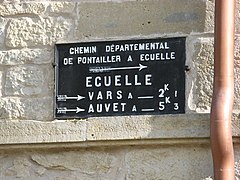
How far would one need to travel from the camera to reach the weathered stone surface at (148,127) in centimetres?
382

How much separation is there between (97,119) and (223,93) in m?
0.65

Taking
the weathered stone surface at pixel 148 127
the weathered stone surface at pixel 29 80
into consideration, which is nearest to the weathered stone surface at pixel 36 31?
the weathered stone surface at pixel 29 80

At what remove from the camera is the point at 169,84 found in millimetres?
3959

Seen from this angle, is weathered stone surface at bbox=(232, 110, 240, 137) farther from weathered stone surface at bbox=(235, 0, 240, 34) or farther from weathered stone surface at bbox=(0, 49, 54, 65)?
weathered stone surface at bbox=(0, 49, 54, 65)

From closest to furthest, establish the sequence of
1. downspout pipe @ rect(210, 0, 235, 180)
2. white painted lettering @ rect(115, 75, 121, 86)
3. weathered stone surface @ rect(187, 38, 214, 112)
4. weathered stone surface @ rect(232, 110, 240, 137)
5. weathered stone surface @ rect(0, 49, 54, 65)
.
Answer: downspout pipe @ rect(210, 0, 235, 180) < weathered stone surface @ rect(232, 110, 240, 137) < weathered stone surface @ rect(187, 38, 214, 112) < white painted lettering @ rect(115, 75, 121, 86) < weathered stone surface @ rect(0, 49, 54, 65)

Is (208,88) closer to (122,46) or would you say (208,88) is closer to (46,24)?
(122,46)

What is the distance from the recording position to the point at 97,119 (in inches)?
156

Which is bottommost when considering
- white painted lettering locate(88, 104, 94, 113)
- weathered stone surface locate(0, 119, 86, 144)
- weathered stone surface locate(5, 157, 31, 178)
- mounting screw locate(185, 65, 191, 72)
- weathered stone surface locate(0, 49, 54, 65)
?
weathered stone surface locate(5, 157, 31, 178)

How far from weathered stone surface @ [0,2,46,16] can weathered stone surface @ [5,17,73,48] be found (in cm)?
4

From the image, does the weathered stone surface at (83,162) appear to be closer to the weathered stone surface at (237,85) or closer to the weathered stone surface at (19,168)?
the weathered stone surface at (19,168)

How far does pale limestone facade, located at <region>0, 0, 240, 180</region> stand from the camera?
12.7 ft

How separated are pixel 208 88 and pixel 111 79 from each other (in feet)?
1.62

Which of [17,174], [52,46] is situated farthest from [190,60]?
Answer: [17,174]

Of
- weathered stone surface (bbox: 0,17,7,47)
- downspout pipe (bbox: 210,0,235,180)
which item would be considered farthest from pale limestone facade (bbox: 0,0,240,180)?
downspout pipe (bbox: 210,0,235,180)
